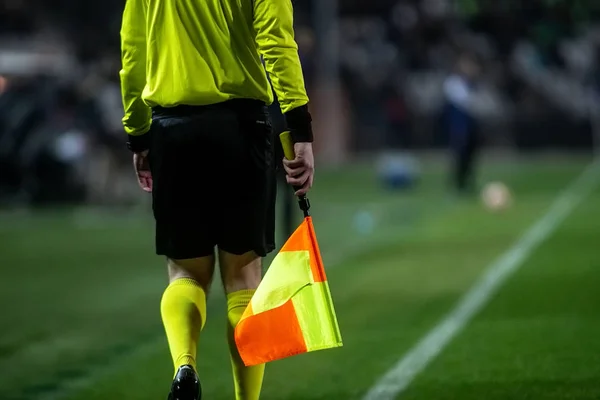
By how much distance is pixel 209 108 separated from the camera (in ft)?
16.1

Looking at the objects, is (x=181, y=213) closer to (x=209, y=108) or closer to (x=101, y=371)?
(x=209, y=108)

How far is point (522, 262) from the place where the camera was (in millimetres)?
11148

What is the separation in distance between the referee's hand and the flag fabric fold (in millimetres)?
360

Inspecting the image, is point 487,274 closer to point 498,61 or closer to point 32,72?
point 32,72

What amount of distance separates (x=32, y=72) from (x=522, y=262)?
12.5m

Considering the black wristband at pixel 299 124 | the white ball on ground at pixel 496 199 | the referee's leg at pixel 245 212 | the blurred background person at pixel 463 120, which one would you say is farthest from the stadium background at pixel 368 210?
the black wristband at pixel 299 124

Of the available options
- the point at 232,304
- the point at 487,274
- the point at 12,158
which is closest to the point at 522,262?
the point at 487,274

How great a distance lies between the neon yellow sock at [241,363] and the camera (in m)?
5.04

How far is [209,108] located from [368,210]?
1289 cm

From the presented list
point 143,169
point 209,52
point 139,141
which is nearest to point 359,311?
point 143,169

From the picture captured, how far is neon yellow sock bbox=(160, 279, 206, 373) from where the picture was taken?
4938 millimetres

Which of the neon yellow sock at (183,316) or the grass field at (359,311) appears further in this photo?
the grass field at (359,311)

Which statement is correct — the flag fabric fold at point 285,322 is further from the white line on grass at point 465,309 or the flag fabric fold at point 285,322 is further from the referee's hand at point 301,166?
the white line on grass at point 465,309

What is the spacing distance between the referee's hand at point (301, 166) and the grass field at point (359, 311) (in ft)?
4.98
